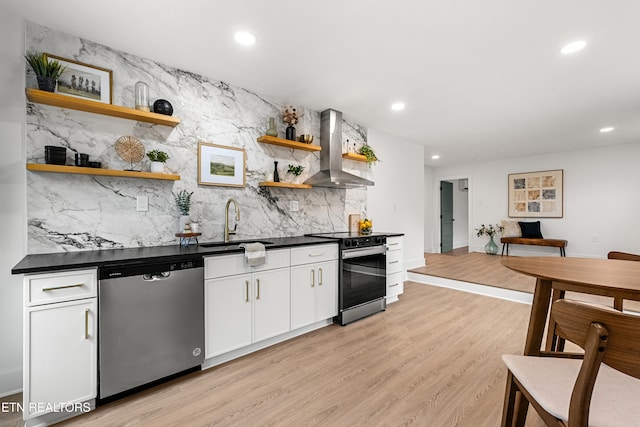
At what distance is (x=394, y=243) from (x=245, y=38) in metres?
2.82

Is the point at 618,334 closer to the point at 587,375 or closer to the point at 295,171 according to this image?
the point at 587,375

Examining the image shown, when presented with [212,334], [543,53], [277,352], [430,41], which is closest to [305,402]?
[277,352]

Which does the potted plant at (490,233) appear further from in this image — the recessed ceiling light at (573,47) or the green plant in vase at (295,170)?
the green plant in vase at (295,170)

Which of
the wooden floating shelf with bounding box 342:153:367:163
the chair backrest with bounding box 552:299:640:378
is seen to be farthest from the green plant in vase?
the chair backrest with bounding box 552:299:640:378

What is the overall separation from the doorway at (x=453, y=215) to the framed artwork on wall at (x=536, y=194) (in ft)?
4.55

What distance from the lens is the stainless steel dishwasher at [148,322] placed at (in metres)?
1.76

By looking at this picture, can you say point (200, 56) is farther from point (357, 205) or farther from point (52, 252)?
point (357, 205)

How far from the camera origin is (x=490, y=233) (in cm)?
736

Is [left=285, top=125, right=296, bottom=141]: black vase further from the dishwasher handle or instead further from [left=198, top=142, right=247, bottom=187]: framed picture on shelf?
the dishwasher handle

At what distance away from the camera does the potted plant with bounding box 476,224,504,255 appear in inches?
284

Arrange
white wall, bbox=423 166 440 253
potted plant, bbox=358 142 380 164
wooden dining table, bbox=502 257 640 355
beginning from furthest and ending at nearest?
1. white wall, bbox=423 166 440 253
2. potted plant, bbox=358 142 380 164
3. wooden dining table, bbox=502 257 640 355

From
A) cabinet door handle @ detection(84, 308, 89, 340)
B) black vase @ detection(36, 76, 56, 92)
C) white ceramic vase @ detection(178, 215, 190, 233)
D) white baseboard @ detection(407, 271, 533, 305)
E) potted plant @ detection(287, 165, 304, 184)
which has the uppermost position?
black vase @ detection(36, 76, 56, 92)

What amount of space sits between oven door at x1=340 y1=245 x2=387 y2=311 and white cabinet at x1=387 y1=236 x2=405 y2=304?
0.17 meters

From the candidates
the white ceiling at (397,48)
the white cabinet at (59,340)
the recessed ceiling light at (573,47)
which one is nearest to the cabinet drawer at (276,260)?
the white cabinet at (59,340)
